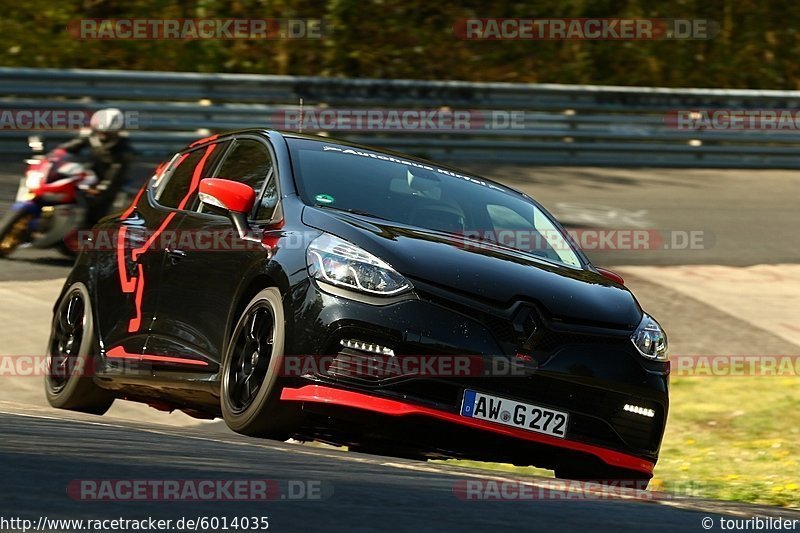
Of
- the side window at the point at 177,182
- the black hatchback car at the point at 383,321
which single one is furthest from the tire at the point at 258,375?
the side window at the point at 177,182

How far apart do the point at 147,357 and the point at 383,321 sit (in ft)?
5.95

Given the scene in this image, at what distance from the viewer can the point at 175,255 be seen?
7020 mm

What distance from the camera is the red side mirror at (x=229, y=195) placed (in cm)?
658

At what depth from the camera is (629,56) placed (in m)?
25.8

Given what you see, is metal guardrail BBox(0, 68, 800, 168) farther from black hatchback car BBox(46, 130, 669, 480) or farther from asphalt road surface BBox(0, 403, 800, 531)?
asphalt road surface BBox(0, 403, 800, 531)

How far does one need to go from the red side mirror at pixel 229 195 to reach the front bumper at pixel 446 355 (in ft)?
2.67

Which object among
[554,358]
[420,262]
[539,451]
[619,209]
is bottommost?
[619,209]

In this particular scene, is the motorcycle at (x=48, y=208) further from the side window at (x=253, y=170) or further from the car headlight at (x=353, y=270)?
the car headlight at (x=353, y=270)

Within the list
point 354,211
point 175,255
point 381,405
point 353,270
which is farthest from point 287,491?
point 175,255

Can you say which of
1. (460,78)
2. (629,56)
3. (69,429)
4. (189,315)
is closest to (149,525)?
(69,429)

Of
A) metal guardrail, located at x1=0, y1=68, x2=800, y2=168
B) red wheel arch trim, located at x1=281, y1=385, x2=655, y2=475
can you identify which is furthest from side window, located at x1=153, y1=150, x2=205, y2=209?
metal guardrail, located at x1=0, y1=68, x2=800, y2=168

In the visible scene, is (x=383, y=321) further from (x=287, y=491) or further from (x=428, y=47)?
(x=428, y=47)

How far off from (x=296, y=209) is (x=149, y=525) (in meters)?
3.11

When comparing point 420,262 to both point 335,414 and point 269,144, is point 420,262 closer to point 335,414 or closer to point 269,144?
point 335,414
